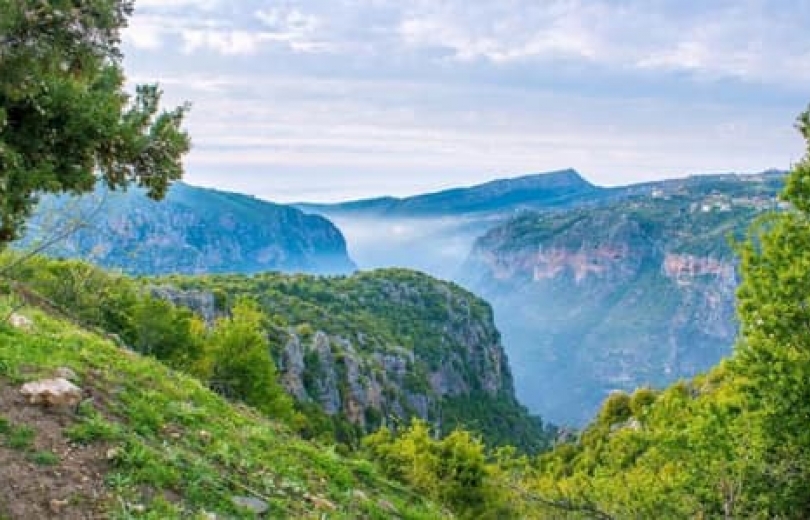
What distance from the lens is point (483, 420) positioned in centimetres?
15412

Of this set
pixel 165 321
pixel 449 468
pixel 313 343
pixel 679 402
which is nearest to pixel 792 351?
pixel 679 402

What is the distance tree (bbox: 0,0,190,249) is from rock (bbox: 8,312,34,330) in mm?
10057

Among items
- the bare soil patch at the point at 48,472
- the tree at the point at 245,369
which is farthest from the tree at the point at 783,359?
the tree at the point at 245,369

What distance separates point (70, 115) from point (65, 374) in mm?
7404

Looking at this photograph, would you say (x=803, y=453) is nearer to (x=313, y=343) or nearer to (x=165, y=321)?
(x=165, y=321)

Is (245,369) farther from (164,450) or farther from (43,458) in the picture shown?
(43,458)

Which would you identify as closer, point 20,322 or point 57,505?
point 57,505

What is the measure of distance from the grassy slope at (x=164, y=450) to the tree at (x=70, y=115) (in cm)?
445

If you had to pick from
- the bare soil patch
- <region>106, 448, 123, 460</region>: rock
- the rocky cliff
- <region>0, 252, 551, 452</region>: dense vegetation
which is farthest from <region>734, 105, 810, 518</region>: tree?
the rocky cliff

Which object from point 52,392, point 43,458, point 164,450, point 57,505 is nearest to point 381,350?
point 164,450

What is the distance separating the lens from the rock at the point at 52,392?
13359mm

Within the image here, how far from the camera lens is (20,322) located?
762 inches

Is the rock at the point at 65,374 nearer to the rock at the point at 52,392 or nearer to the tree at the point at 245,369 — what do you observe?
the rock at the point at 52,392

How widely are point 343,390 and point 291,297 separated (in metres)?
42.6
